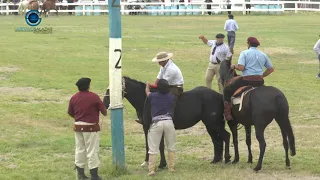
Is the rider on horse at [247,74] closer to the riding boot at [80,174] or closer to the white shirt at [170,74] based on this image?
the white shirt at [170,74]

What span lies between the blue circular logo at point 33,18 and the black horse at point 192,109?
39039mm

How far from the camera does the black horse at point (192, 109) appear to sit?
11.7 metres

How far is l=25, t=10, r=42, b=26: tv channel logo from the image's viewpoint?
165ft

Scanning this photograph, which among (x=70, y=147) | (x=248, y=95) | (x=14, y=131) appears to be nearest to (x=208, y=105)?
(x=248, y=95)

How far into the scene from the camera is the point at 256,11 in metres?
62.1

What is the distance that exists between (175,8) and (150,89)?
51058 mm

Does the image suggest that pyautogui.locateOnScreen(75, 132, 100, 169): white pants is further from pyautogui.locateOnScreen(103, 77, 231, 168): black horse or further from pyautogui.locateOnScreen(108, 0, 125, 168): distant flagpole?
pyautogui.locateOnScreen(103, 77, 231, 168): black horse

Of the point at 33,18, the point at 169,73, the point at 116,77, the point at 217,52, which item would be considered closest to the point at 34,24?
the point at 33,18

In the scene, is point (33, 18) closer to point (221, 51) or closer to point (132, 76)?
point (132, 76)

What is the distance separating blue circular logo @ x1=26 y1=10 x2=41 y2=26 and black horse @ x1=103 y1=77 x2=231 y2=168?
128ft

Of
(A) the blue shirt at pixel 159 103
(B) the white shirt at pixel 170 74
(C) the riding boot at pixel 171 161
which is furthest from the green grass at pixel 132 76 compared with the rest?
(B) the white shirt at pixel 170 74

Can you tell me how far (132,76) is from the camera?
25.0 metres

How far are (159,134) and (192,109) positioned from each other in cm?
108

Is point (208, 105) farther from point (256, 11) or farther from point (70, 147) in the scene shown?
point (256, 11)
